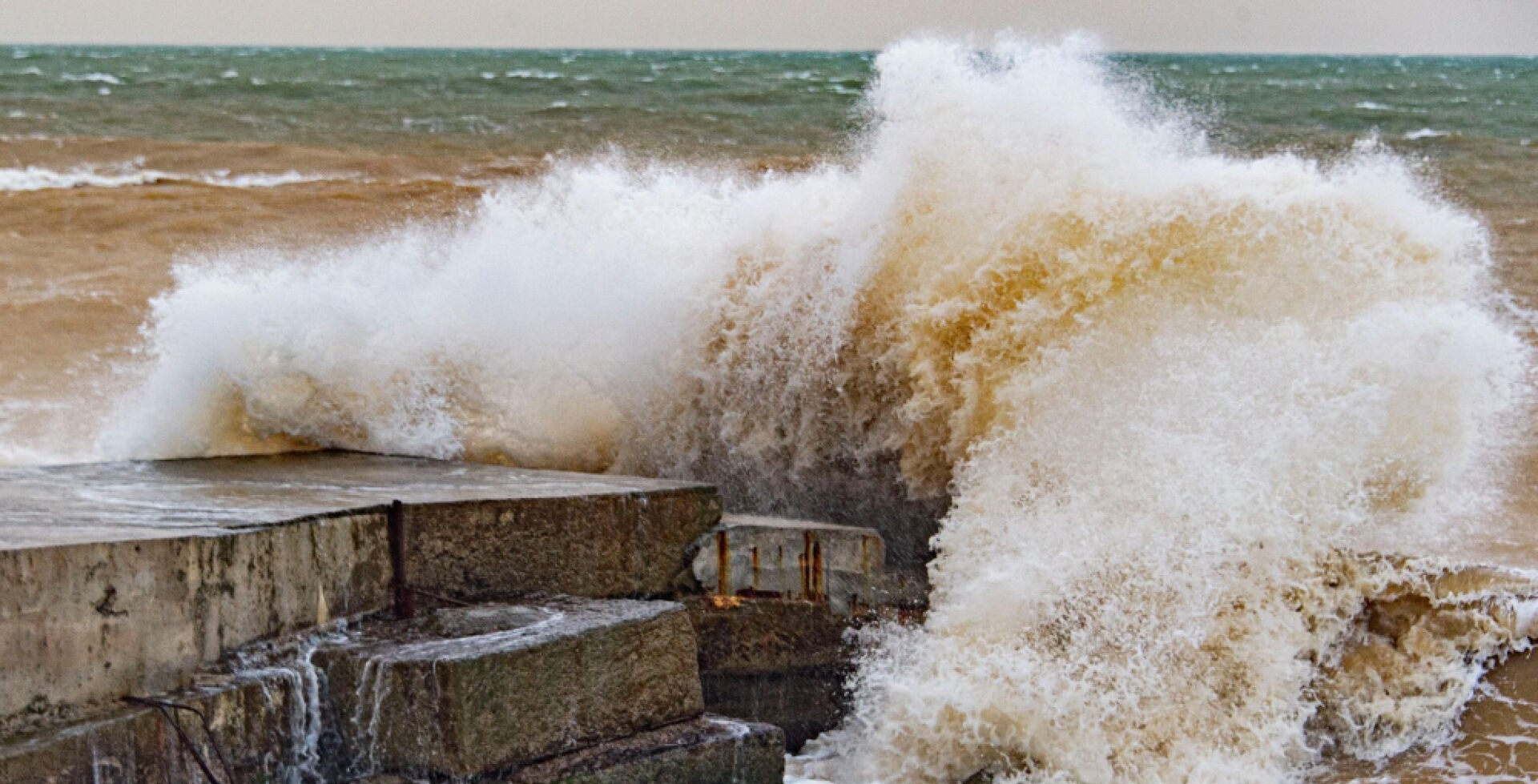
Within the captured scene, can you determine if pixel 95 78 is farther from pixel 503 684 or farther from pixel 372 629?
pixel 503 684

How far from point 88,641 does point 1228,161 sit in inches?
156

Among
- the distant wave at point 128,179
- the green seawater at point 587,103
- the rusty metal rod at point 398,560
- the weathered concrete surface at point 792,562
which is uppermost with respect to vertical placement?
the green seawater at point 587,103

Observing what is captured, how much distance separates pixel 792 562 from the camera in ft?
15.2

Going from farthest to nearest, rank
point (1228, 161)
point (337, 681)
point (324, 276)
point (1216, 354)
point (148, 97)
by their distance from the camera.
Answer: point (148, 97) < point (324, 276) < point (1228, 161) < point (1216, 354) < point (337, 681)

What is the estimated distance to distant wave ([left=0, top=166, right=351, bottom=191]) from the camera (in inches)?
617

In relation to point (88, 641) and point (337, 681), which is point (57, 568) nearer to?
point (88, 641)

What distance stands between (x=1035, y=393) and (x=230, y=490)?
2.33m

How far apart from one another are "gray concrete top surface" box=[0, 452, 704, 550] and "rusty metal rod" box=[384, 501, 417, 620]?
0.06 metres

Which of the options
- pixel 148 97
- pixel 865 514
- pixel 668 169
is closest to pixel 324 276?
pixel 668 169

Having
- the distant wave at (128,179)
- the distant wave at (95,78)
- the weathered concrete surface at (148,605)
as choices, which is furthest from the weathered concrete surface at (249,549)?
the distant wave at (95,78)

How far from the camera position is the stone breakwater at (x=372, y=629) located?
129 inches

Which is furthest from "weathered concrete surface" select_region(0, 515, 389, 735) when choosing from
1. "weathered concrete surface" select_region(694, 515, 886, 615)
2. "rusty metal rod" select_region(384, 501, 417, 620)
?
"weathered concrete surface" select_region(694, 515, 886, 615)

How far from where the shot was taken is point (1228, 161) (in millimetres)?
5648

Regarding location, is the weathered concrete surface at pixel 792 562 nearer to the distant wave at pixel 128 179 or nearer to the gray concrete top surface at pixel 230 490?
the gray concrete top surface at pixel 230 490
